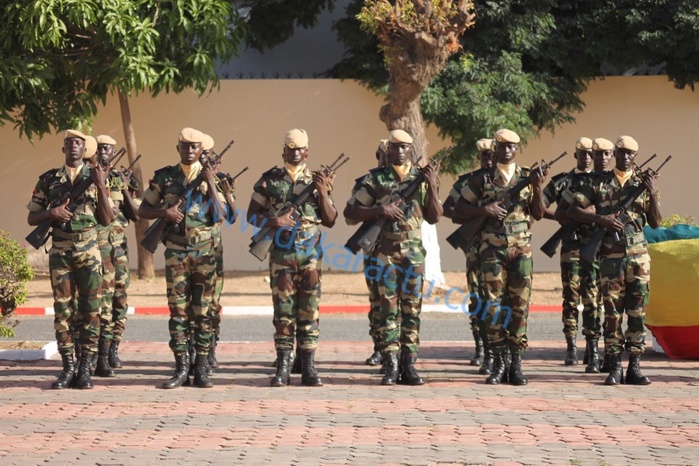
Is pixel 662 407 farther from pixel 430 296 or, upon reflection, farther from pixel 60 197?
pixel 430 296

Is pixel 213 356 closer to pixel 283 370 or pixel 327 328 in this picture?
pixel 283 370

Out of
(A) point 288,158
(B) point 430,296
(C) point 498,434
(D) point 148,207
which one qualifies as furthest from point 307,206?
(B) point 430,296

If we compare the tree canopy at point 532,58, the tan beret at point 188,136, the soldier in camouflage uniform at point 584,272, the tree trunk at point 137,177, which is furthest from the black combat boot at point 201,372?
the tree canopy at point 532,58

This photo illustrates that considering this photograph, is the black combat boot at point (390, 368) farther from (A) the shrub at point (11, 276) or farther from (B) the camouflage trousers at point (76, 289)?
(A) the shrub at point (11, 276)

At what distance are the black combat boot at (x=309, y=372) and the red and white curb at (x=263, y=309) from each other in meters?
6.54

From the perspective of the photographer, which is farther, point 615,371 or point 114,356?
point 114,356

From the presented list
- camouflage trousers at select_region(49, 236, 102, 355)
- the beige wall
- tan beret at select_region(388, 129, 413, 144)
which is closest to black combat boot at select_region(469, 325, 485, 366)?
tan beret at select_region(388, 129, 413, 144)

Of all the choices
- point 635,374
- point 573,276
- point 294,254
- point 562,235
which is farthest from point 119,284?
point 635,374

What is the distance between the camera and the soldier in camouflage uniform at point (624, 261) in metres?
10.4

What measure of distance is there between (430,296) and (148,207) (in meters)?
8.35

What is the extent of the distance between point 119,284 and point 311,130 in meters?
9.96

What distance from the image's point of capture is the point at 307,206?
34.3ft

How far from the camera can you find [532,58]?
69.7 ft

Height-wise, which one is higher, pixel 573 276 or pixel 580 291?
pixel 573 276
